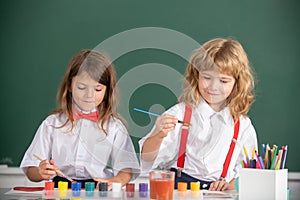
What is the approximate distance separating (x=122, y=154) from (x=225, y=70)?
1.64 ft

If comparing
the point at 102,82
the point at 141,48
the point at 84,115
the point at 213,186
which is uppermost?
the point at 141,48

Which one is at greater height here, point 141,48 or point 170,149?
point 141,48

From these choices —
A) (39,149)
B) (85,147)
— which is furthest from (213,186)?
(39,149)

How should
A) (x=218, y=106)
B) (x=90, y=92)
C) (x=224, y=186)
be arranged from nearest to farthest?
(x=224, y=186), (x=90, y=92), (x=218, y=106)

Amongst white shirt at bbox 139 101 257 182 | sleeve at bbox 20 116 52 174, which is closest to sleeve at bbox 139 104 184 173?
white shirt at bbox 139 101 257 182

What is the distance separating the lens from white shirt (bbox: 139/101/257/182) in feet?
6.73

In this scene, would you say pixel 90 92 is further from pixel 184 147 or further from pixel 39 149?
pixel 184 147

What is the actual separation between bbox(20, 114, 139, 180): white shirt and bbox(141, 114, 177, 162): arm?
8 cm

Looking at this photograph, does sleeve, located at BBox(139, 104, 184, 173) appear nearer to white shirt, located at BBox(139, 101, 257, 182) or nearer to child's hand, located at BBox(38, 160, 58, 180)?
white shirt, located at BBox(139, 101, 257, 182)

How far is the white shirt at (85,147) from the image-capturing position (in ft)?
6.73

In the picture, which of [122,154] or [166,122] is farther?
[122,154]

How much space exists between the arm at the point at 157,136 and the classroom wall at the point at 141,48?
1.68 feet

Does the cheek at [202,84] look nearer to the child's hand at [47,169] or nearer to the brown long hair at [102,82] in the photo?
the brown long hair at [102,82]

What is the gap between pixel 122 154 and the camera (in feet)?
6.82
